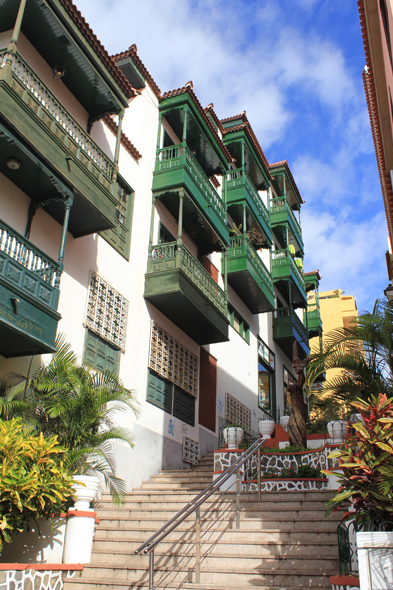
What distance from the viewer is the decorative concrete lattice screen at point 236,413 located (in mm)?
20562

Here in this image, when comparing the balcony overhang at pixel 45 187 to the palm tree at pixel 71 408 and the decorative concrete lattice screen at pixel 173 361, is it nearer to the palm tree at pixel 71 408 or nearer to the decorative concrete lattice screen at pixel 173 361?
the palm tree at pixel 71 408

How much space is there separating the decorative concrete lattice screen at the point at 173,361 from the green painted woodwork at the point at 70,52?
6.26m

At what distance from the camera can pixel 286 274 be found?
28.8 meters

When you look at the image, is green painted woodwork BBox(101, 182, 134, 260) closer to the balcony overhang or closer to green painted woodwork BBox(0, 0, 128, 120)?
the balcony overhang

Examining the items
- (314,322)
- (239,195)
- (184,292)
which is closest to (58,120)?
Answer: (184,292)

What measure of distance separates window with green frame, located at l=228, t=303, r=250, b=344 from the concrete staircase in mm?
12347

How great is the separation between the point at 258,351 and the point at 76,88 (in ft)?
49.4

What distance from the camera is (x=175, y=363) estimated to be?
1700 cm

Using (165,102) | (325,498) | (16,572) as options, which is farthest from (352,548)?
(165,102)

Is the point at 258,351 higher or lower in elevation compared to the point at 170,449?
higher

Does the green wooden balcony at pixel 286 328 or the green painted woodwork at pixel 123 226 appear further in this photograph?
the green wooden balcony at pixel 286 328

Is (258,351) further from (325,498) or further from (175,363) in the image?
(325,498)

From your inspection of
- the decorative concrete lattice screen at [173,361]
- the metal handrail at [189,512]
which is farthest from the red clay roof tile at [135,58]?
the metal handrail at [189,512]

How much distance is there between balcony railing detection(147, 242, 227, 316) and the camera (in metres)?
15.8
